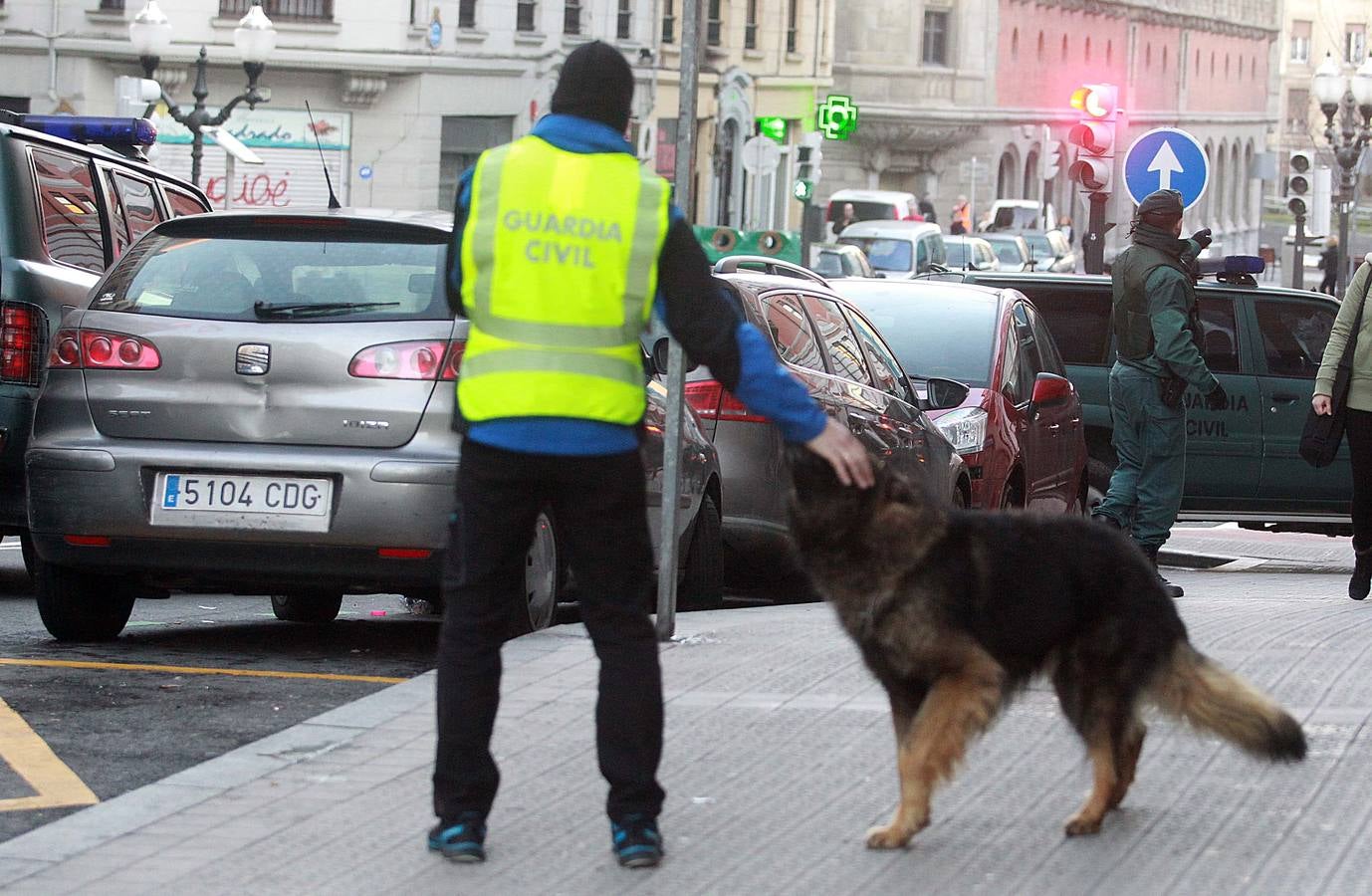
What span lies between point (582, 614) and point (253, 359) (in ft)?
10.2

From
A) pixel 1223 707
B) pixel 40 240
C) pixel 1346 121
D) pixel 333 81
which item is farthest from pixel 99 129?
pixel 333 81

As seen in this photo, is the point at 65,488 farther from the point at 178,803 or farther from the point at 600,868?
the point at 600,868

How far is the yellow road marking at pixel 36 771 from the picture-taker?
610cm

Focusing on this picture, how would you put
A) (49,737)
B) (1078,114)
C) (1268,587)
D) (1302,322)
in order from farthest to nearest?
(1078,114)
(1302,322)
(1268,587)
(49,737)

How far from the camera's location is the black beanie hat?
17.1ft

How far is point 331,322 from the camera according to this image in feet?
26.6

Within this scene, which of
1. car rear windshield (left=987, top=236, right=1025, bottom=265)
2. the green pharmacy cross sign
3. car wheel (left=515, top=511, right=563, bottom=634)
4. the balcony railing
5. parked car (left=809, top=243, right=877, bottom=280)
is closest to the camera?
car wheel (left=515, top=511, right=563, bottom=634)

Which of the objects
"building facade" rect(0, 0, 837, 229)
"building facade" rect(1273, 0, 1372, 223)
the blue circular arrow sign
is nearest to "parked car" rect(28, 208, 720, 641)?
the blue circular arrow sign

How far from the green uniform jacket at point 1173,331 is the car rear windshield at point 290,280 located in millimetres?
4042

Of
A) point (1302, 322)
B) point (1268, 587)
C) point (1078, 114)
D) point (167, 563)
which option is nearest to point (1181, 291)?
point (1268, 587)

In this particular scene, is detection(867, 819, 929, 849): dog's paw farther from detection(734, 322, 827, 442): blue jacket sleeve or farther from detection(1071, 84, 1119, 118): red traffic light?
detection(1071, 84, 1119, 118): red traffic light

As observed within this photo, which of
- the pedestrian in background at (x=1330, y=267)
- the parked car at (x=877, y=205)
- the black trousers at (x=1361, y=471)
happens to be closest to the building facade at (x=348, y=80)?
the parked car at (x=877, y=205)

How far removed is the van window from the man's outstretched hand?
578 cm

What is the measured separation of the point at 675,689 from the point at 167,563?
6.11 ft
